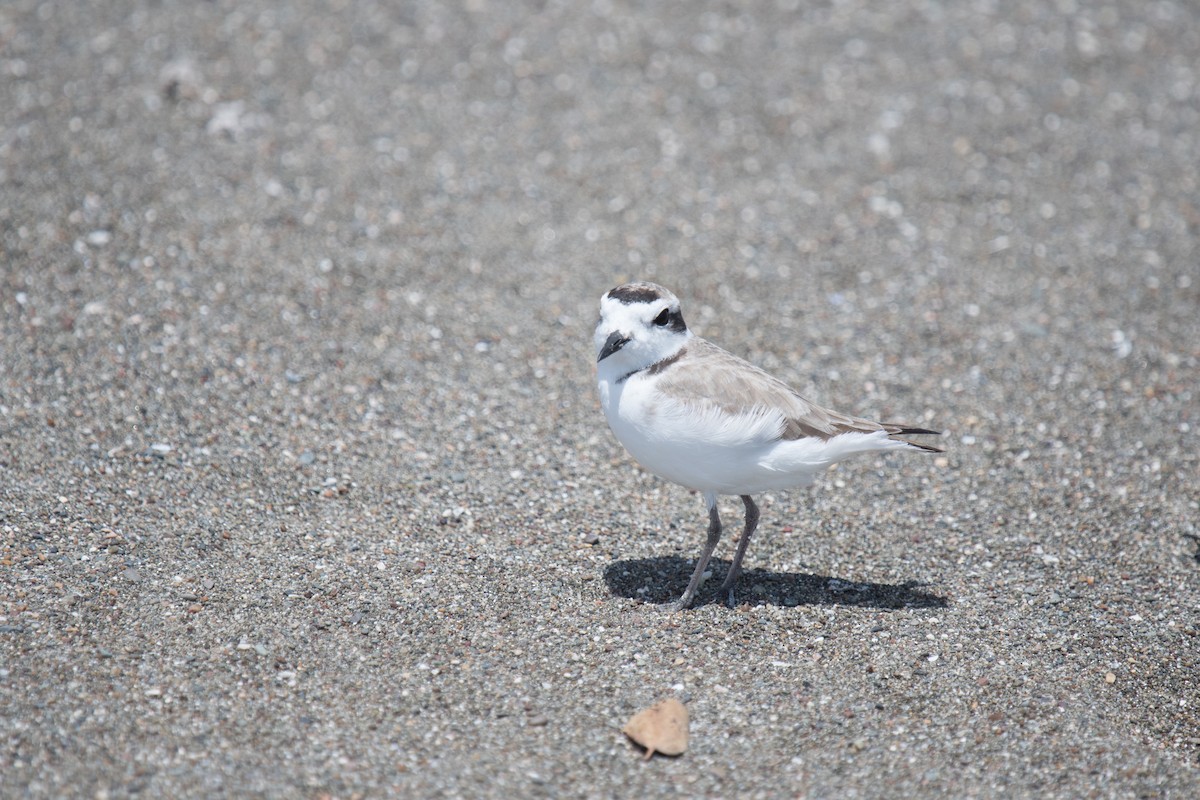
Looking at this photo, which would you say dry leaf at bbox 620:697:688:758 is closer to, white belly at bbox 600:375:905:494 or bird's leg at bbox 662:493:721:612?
bird's leg at bbox 662:493:721:612

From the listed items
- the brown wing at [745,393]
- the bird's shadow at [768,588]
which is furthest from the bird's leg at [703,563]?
the brown wing at [745,393]

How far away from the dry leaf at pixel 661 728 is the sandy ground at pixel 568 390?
2.8 inches

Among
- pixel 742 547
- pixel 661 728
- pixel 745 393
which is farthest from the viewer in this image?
pixel 742 547

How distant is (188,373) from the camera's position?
620 cm

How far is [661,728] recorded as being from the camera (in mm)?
4129

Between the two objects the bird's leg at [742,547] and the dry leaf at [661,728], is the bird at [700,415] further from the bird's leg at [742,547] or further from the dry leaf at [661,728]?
the dry leaf at [661,728]

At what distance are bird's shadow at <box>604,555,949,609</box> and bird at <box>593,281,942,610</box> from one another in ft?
1.89

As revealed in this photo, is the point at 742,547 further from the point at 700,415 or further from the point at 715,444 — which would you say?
the point at 700,415

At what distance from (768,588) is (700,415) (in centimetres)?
109

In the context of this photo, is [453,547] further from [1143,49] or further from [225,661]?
[1143,49]

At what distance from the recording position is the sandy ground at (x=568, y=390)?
4.20m

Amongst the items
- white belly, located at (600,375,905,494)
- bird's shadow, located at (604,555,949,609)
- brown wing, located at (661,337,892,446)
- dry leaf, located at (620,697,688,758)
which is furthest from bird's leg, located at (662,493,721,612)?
dry leaf, located at (620,697,688,758)

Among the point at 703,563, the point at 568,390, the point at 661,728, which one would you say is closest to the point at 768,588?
the point at 703,563

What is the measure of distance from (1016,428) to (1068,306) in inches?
59.3
